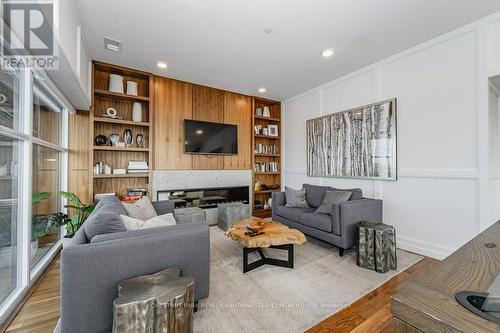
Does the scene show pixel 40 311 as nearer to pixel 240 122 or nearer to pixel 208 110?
pixel 208 110

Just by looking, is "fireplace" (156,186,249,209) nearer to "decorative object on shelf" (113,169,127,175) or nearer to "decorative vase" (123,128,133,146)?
"decorative object on shelf" (113,169,127,175)

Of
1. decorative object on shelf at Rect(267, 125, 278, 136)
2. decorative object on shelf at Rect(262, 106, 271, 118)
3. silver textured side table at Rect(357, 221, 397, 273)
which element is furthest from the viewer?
decorative object on shelf at Rect(267, 125, 278, 136)

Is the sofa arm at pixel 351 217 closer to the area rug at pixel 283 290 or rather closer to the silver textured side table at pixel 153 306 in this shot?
the area rug at pixel 283 290

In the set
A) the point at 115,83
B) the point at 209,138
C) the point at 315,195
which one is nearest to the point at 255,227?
the point at 315,195

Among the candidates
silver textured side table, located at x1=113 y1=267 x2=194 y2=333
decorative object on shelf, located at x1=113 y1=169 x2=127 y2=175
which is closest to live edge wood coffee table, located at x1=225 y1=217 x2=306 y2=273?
silver textured side table, located at x1=113 y1=267 x2=194 y2=333

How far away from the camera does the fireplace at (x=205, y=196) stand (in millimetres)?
4004

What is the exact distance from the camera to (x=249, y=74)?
3.83 m

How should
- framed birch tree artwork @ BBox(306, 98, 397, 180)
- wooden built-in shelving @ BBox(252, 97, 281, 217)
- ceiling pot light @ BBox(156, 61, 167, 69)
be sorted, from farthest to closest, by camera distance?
wooden built-in shelving @ BBox(252, 97, 281, 217) → ceiling pot light @ BBox(156, 61, 167, 69) → framed birch tree artwork @ BBox(306, 98, 397, 180)

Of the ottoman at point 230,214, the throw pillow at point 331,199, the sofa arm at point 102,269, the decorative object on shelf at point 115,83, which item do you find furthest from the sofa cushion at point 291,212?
the decorative object on shelf at point 115,83

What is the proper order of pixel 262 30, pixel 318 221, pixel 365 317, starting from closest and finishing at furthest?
pixel 365 317
pixel 262 30
pixel 318 221

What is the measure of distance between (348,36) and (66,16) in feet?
9.86

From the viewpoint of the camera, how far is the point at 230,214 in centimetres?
387

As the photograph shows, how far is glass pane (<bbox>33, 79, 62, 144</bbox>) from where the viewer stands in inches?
97.0

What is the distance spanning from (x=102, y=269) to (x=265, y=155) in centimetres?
425
